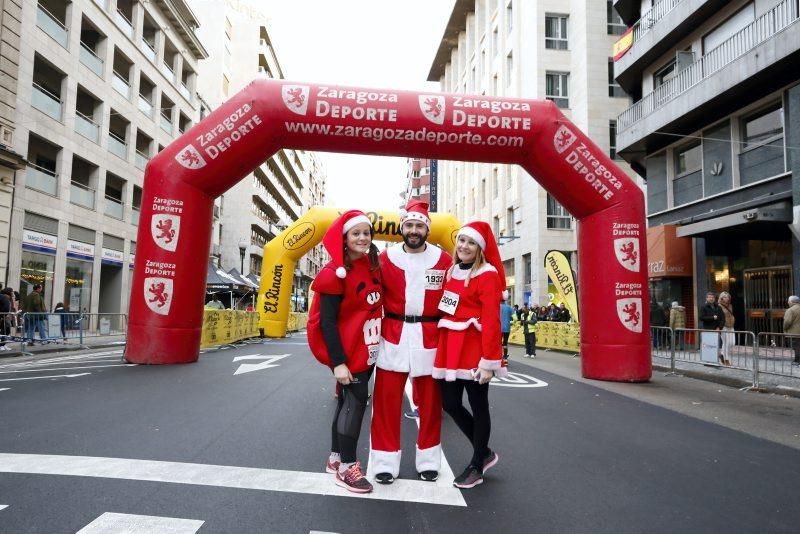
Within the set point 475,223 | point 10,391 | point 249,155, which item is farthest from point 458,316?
point 249,155

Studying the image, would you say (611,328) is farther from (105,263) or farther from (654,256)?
(105,263)

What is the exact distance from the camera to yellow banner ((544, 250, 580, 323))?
59.9 ft

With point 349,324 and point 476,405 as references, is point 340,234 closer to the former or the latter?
point 349,324

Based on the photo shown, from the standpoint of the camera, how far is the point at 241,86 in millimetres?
50812

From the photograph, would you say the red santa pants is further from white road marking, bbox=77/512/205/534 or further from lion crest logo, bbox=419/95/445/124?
lion crest logo, bbox=419/95/445/124

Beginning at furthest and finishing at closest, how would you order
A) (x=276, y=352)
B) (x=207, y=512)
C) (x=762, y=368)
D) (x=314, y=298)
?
(x=276, y=352), (x=762, y=368), (x=314, y=298), (x=207, y=512)

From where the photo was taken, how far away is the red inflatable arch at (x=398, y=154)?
9.34 meters

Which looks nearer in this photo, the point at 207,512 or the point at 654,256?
the point at 207,512

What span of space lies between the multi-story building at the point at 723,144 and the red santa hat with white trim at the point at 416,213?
12.6 metres

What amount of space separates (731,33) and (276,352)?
52.6 ft

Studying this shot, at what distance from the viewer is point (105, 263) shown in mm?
25047

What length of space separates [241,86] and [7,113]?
35204 millimetres

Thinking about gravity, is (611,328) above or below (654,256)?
below

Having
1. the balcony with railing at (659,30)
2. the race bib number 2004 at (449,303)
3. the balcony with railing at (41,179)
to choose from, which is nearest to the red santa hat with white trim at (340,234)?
the race bib number 2004 at (449,303)
